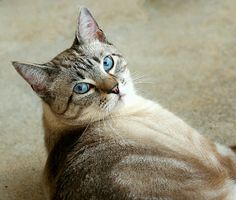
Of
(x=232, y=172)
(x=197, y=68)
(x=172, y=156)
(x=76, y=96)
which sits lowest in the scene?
(x=232, y=172)

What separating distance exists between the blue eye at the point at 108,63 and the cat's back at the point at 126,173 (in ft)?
0.95

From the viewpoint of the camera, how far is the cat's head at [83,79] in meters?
2.14

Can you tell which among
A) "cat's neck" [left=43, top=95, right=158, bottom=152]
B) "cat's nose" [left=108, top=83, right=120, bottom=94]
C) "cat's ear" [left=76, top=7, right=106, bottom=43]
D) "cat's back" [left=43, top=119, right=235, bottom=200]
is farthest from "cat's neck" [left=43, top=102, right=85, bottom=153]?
"cat's ear" [left=76, top=7, right=106, bottom=43]

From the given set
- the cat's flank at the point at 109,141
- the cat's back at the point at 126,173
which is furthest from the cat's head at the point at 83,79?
the cat's back at the point at 126,173

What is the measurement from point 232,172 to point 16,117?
1.45 m

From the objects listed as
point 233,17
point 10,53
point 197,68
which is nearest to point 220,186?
point 197,68

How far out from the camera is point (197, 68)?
10.2 ft

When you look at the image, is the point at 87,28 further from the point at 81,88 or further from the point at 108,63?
the point at 81,88

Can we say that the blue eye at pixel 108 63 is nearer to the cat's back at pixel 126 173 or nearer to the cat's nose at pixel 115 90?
the cat's nose at pixel 115 90

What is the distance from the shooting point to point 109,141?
2033 millimetres

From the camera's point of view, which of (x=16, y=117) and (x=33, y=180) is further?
(x=16, y=117)

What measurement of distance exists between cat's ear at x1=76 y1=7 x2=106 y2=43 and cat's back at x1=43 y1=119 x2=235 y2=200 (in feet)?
1.49

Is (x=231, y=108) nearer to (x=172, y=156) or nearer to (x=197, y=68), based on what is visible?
(x=197, y=68)

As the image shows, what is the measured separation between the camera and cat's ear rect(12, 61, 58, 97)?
2.15 meters
